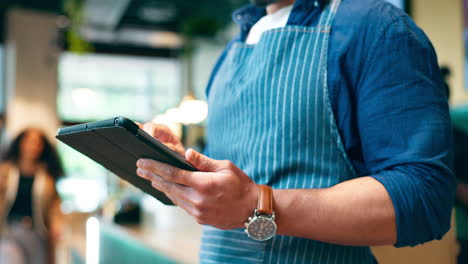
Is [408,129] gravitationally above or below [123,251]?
above

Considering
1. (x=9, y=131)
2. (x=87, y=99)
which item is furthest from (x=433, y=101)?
(x=87, y=99)

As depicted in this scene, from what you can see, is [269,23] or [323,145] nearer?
[323,145]

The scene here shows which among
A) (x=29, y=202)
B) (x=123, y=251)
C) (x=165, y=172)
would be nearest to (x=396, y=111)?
(x=165, y=172)

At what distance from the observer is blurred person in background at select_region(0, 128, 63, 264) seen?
4.16 meters

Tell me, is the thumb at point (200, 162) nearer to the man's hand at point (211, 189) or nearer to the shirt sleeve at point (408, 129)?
the man's hand at point (211, 189)

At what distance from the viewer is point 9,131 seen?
6543 millimetres

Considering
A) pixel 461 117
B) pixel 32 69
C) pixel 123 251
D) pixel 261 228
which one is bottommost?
pixel 123 251

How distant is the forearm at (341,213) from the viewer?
69 cm

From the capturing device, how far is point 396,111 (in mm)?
727

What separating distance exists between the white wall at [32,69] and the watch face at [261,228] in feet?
21.6

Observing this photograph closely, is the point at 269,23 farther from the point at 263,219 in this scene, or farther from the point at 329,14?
the point at 263,219

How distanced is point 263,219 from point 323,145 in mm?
210

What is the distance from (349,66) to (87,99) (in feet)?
31.3

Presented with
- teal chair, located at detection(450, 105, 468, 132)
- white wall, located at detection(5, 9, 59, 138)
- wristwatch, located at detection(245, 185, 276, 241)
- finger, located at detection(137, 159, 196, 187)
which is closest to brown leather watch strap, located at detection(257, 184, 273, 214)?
wristwatch, located at detection(245, 185, 276, 241)
